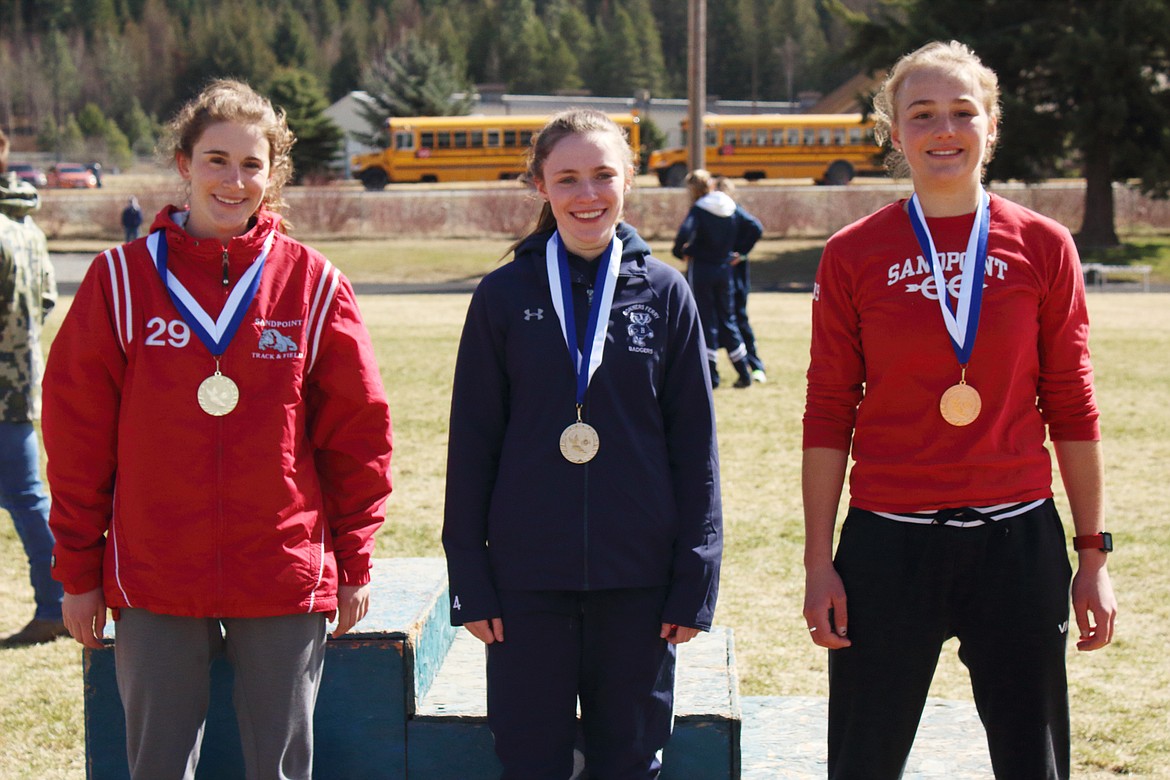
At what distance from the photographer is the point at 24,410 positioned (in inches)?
195

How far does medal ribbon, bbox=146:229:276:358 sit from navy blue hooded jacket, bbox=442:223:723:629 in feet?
1.53

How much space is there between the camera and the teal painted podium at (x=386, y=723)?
3223 mm

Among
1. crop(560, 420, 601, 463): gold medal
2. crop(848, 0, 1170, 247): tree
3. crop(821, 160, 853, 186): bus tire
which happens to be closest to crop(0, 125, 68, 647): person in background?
crop(560, 420, 601, 463): gold medal

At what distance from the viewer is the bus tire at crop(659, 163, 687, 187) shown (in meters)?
48.0

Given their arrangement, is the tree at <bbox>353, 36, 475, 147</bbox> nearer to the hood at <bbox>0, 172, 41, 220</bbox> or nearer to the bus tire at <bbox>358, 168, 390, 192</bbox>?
the bus tire at <bbox>358, 168, 390, 192</bbox>

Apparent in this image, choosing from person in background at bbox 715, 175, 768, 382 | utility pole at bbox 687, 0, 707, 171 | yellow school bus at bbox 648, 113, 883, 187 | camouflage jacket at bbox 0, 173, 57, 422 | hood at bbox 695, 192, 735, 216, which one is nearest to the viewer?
camouflage jacket at bbox 0, 173, 57, 422

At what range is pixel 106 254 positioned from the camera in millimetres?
2807

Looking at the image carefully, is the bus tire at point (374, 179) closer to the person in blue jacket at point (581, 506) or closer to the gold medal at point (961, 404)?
the person in blue jacket at point (581, 506)

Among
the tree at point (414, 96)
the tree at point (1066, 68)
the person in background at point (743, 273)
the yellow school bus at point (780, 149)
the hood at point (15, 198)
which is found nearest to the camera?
the hood at point (15, 198)

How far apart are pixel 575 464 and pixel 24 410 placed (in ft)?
10.1

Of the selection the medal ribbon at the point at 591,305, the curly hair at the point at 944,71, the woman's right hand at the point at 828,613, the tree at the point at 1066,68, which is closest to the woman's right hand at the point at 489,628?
the medal ribbon at the point at 591,305

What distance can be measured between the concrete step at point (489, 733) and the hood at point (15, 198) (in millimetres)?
2994

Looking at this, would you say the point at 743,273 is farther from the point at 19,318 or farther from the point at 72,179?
the point at 72,179

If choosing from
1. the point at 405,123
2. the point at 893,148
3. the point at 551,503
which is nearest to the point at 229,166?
the point at 551,503
